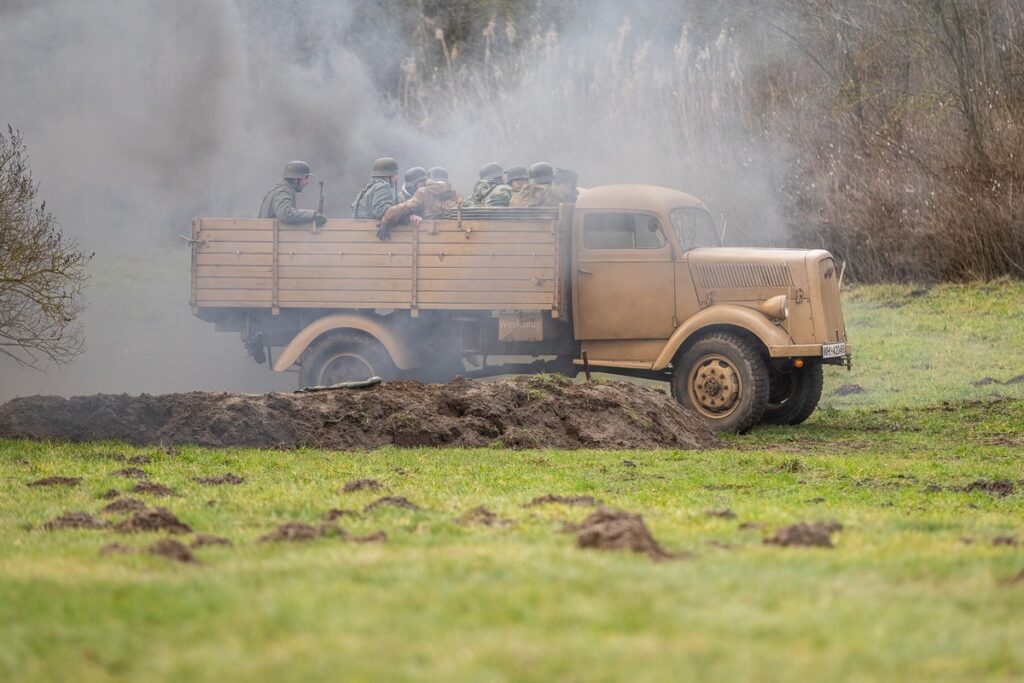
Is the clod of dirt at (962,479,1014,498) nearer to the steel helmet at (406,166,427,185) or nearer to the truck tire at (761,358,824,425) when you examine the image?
the truck tire at (761,358,824,425)

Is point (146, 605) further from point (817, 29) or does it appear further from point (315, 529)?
point (817, 29)

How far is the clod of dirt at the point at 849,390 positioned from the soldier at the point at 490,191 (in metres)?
5.57

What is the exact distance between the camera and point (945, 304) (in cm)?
2452

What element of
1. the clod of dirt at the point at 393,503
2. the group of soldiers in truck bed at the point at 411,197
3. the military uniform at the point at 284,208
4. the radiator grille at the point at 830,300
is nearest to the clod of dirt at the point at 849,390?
the radiator grille at the point at 830,300

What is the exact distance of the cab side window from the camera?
16031 millimetres

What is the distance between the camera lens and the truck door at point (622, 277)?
15930mm

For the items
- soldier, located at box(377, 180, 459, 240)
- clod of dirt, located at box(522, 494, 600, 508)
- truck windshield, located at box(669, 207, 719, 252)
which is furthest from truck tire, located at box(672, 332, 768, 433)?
clod of dirt, located at box(522, 494, 600, 508)

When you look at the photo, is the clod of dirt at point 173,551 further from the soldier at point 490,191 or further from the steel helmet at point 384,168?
the steel helmet at point 384,168

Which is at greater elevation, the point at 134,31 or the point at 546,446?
the point at 134,31

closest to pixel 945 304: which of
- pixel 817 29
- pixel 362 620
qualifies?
pixel 817 29

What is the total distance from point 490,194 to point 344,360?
266 cm

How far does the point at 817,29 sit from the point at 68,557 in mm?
26420

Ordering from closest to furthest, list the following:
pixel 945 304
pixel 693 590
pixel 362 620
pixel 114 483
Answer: pixel 362 620
pixel 693 590
pixel 114 483
pixel 945 304

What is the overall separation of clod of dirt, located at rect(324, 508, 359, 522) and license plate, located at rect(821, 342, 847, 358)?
330 inches
